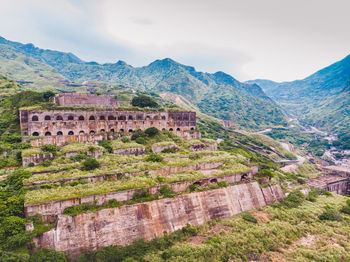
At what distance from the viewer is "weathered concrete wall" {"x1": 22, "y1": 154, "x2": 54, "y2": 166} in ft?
62.7

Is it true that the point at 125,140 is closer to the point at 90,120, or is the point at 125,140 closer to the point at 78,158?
the point at 90,120

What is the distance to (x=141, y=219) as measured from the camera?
49.2 feet

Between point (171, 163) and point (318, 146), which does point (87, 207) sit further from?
point (318, 146)

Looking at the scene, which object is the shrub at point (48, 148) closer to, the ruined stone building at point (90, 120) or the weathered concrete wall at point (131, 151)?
the ruined stone building at point (90, 120)

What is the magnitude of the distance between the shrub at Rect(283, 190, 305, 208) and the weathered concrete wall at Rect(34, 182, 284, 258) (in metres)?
3.97

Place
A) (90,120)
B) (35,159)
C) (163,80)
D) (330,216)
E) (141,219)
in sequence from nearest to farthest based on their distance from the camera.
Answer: (141,219), (35,159), (330,216), (90,120), (163,80)

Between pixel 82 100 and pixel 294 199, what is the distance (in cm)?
3697

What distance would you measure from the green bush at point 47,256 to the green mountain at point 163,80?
97.4 m

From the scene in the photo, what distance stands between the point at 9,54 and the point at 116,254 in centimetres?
17542

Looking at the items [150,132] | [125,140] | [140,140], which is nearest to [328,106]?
[150,132]

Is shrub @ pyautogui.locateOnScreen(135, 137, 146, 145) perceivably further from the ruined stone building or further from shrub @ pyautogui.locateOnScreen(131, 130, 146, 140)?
the ruined stone building

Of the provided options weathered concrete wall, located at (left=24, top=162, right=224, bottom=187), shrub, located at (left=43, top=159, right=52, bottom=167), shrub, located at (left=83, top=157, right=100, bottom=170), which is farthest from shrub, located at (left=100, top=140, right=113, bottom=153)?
weathered concrete wall, located at (left=24, top=162, right=224, bottom=187)

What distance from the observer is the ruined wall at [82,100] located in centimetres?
3397

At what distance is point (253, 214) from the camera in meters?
19.6
